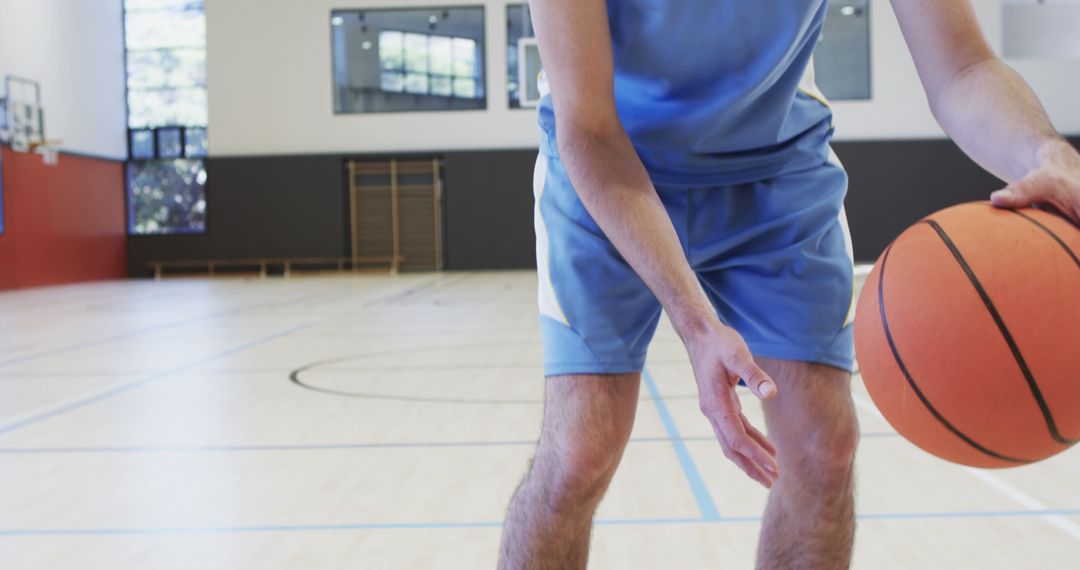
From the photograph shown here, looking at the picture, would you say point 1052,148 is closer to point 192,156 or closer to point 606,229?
point 606,229

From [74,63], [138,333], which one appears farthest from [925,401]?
[74,63]

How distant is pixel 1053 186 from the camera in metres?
1.17

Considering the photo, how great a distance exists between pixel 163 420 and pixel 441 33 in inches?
511

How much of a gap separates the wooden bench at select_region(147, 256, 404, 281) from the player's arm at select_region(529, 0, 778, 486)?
15432mm

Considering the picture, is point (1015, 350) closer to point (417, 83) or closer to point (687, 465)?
point (687, 465)

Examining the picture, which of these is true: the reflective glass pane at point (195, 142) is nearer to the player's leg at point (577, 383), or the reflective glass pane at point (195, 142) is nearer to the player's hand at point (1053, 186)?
the player's leg at point (577, 383)

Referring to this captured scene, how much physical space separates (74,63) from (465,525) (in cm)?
1456

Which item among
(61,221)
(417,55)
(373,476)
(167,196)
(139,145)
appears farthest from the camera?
(167,196)

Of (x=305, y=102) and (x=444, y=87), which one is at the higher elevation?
(x=444, y=87)

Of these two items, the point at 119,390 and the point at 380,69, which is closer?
the point at 119,390

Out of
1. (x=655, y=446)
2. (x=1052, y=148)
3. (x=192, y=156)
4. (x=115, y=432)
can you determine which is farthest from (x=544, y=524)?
(x=192, y=156)

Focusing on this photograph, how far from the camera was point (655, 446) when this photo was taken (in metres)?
3.52

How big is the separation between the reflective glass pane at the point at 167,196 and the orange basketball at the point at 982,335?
1665 centimetres

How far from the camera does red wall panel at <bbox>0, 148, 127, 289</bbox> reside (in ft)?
44.8
